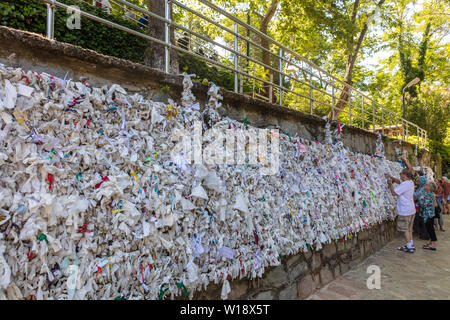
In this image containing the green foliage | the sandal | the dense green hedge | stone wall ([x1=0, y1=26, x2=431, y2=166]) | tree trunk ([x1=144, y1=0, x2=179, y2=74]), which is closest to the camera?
stone wall ([x1=0, y1=26, x2=431, y2=166])

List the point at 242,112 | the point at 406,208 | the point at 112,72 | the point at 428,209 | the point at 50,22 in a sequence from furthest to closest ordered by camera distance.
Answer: the point at 428,209
the point at 406,208
the point at 242,112
the point at 112,72
the point at 50,22

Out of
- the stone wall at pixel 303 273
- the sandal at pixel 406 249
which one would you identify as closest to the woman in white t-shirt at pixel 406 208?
the sandal at pixel 406 249

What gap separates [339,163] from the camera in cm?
509

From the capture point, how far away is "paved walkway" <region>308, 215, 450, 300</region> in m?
3.94

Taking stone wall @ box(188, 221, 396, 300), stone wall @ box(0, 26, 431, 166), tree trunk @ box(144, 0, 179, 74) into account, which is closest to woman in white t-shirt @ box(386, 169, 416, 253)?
stone wall @ box(188, 221, 396, 300)

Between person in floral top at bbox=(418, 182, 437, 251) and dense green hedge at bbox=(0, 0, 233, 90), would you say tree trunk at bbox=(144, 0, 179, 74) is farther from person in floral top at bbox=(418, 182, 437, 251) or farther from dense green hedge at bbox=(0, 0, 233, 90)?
person in floral top at bbox=(418, 182, 437, 251)

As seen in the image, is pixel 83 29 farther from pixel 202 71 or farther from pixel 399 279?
pixel 399 279

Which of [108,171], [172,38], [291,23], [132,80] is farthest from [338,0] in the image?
[108,171]

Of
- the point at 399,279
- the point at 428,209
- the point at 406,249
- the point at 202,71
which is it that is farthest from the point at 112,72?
the point at 428,209

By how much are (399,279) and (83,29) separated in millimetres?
7473

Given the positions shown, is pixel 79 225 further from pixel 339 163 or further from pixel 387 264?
pixel 387 264

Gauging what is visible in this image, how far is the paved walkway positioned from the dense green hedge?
6068 mm

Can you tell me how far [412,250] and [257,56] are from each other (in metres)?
16.4

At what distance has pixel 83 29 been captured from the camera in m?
5.89
